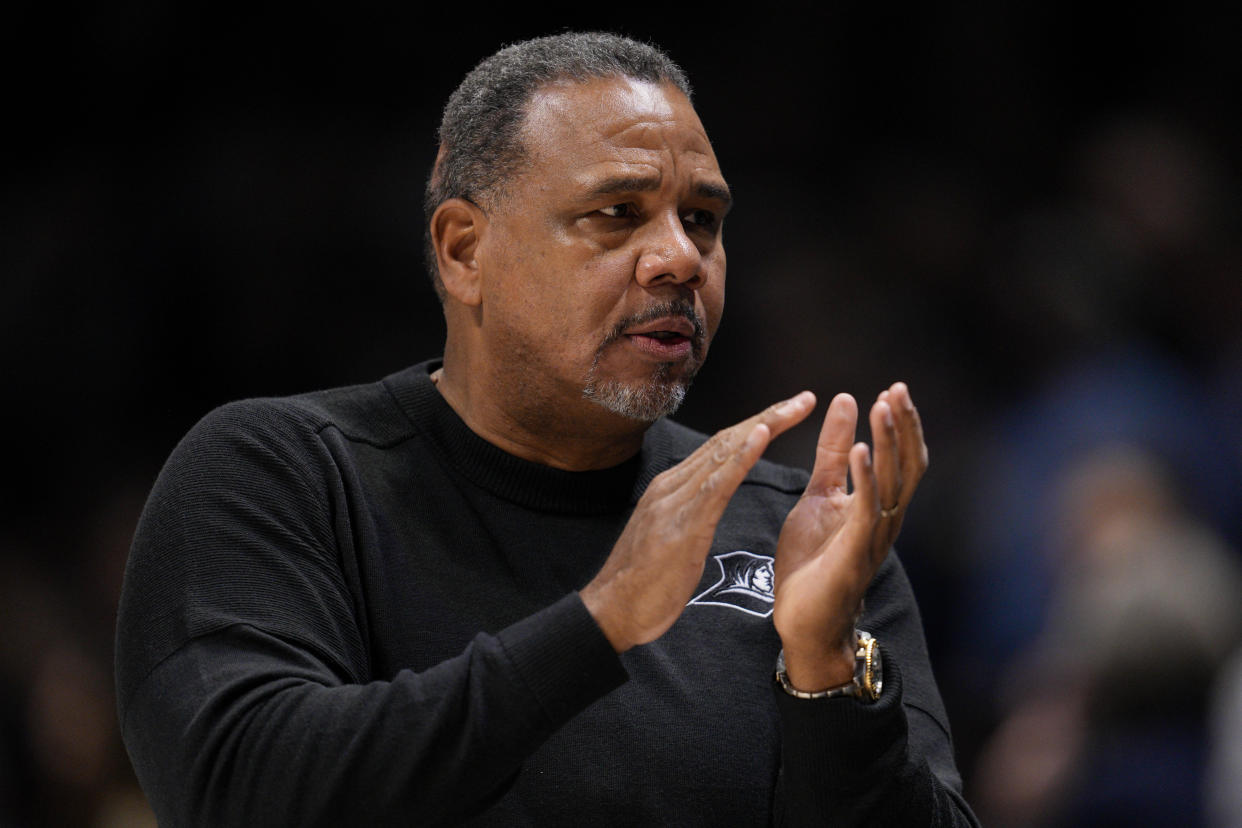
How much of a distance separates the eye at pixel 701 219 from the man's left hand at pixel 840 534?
43 cm

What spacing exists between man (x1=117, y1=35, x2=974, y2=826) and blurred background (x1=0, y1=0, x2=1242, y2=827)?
104 centimetres

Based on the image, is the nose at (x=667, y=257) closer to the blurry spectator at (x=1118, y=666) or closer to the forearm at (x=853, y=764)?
the forearm at (x=853, y=764)

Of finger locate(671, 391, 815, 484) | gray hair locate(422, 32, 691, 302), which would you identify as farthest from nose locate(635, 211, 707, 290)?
finger locate(671, 391, 815, 484)

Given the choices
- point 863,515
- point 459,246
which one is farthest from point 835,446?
point 459,246

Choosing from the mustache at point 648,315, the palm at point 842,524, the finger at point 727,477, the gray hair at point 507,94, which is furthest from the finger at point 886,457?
the gray hair at point 507,94

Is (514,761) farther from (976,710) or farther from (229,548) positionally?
(976,710)

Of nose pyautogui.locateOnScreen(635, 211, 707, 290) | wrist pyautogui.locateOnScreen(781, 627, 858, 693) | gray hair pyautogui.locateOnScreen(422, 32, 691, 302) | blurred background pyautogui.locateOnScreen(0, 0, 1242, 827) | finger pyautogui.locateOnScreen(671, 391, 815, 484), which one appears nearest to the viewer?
finger pyautogui.locateOnScreen(671, 391, 815, 484)

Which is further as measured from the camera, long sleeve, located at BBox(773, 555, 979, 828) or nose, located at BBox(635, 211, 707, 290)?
nose, located at BBox(635, 211, 707, 290)

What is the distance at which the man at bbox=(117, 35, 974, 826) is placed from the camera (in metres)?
1.34

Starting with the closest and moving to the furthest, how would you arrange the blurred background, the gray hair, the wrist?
the wrist < the gray hair < the blurred background

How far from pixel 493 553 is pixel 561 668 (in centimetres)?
47

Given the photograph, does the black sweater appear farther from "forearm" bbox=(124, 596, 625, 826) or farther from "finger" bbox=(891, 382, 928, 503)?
"finger" bbox=(891, 382, 928, 503)

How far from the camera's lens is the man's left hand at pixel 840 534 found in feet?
4.58

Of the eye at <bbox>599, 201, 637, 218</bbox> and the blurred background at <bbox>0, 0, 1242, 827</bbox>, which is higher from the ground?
the eye at <bbox>599, 201, 637, 218</bbox>
